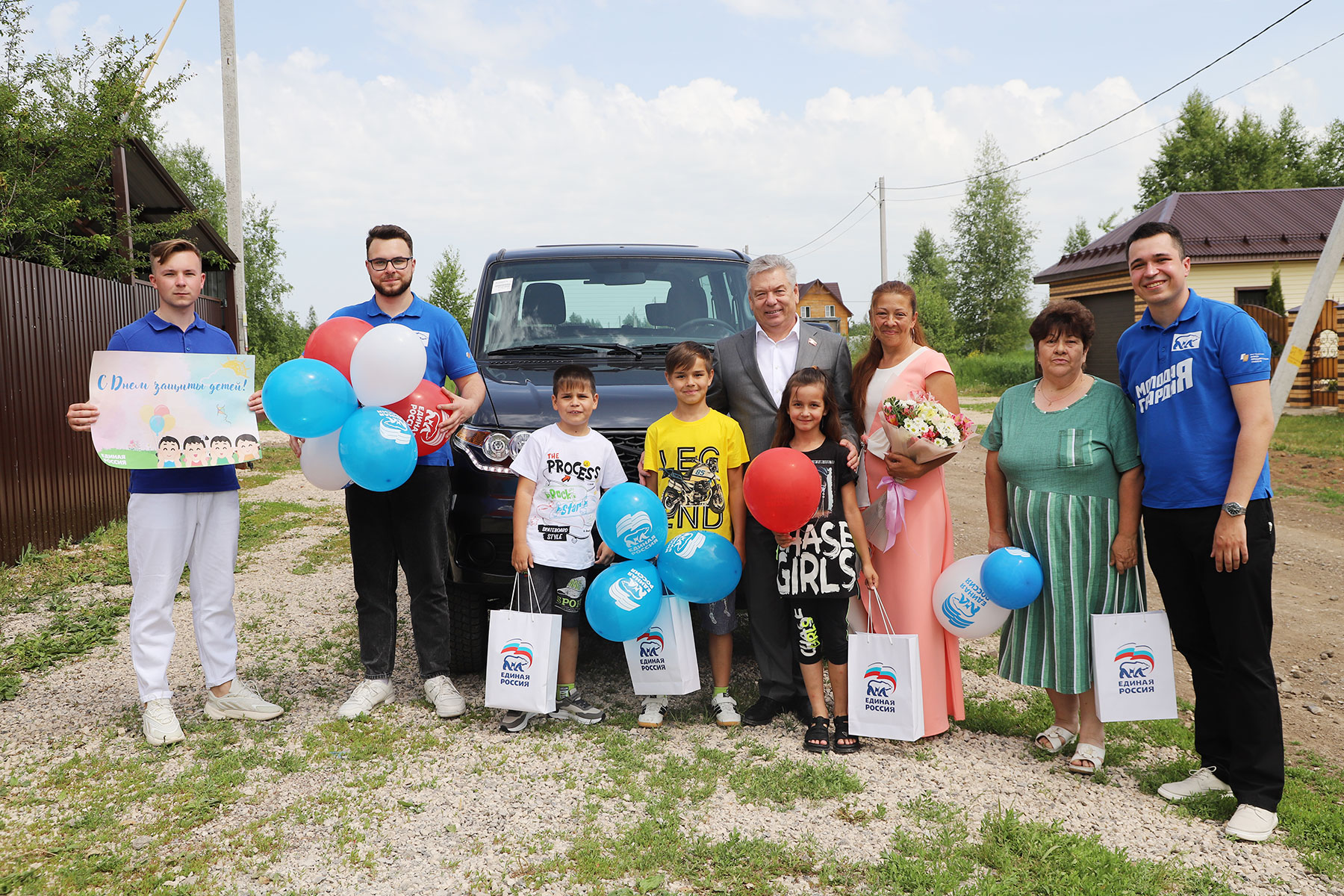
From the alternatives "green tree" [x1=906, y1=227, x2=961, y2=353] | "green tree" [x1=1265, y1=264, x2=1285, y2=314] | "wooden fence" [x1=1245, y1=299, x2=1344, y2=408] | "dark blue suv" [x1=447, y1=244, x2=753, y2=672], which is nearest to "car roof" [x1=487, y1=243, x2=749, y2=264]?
"dark blue suv" [x1=447, y1=244, x2=753, y2=672]

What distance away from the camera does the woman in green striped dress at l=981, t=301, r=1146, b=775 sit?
3.27 metres

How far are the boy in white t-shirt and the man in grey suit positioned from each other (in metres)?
0.61

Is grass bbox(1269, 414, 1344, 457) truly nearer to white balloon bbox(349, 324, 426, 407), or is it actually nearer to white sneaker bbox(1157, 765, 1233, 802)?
white sneaker bbox(1157, 765, 1233, 802)

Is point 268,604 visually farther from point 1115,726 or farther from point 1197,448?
point 1197,448

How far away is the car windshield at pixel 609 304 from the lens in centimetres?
474

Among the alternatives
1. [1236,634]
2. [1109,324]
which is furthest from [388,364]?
[1109,324]

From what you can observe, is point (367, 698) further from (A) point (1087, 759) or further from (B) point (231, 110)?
Answer: (B) point (231, 110)

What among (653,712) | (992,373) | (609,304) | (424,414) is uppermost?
(992,373)

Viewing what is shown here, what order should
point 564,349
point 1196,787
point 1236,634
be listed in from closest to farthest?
point 1236,634
point 1196,787
point 564,349

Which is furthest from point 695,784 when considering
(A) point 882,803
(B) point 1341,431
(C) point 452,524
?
(B) point 1341,431

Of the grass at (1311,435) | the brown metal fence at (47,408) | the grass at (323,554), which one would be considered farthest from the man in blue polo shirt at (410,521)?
the grass at (1311,435)

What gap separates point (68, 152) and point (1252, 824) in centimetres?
1333

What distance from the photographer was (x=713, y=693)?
3.91 meters

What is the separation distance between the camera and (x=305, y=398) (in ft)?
11.4
